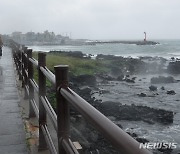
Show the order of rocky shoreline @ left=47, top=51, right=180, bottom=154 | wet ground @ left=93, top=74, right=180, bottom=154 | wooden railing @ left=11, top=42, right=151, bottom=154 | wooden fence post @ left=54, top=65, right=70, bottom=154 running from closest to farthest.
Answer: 1. wooden railing @ left=11, top=42, right=151, bottom=154
2. wooden fence post @ left=54, top=65, right=70, bottom=154
3. rocky shoreline @ left=47, top=51, right=180, bottom=154
4. wet ground @ left=93, top=74, right=180, bottom=154

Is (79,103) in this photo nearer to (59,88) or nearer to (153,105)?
(59,88)

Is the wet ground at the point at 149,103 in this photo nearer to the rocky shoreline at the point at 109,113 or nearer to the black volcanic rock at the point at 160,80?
the rocky shoreline at the point at 109,113

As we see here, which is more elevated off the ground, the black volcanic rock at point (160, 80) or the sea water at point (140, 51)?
the sea water at point (140, 51)

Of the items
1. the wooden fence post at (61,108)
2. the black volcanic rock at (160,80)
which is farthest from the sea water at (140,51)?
the wooden fence post at (61,108)

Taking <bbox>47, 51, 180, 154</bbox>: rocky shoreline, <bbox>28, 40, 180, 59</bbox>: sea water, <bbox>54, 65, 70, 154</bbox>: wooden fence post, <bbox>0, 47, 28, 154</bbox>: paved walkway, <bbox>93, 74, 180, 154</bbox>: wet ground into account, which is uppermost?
<bbox>54, 65, 70, 154</bbox>: wooden fence post

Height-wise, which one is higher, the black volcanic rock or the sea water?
the sea water

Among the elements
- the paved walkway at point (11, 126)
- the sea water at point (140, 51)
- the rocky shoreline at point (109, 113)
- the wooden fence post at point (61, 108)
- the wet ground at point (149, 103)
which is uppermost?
the wooden fence post at point (61, 108)

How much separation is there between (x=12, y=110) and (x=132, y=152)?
5.52 metres

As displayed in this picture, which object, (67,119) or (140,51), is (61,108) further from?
(140,51)

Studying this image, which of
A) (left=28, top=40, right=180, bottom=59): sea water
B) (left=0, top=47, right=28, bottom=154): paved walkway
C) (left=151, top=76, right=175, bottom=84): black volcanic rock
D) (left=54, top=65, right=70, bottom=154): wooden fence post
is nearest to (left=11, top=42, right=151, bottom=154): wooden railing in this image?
(left=54, top=65, right=70, bottom=154): wooden fence post

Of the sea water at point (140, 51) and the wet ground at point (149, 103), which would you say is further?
the sea water at point (140, 51)

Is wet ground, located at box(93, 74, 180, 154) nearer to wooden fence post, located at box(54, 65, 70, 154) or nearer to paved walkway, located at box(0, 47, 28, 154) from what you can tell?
paved walkway, located at box(0, 47, 28, 154)

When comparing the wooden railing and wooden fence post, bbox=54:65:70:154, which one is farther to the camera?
wooden fence post, bbox=54:65:70:154

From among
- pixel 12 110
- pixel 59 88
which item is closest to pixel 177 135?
pixel 12 110
